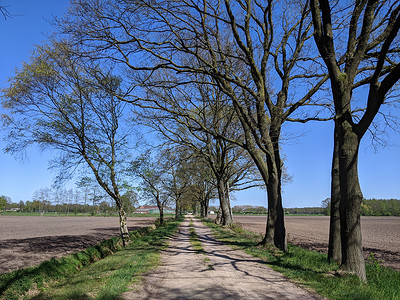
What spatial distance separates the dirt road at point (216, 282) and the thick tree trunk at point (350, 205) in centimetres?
172

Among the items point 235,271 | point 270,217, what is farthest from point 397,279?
point 270,217

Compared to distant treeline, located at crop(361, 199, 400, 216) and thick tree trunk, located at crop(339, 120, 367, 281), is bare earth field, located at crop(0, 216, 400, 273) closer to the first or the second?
thick tree trunk, located at crop(339, 120, 367, 281)

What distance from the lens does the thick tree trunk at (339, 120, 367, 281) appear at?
7.00 m

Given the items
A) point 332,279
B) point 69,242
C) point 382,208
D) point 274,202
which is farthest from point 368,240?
point 382,208

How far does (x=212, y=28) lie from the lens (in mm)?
12484

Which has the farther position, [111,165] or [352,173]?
[111,165]

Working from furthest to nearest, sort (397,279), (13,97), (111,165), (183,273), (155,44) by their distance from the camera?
(111,165), (13,97), (155,44), (183,273), (397,279)

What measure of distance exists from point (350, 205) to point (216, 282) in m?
3.72

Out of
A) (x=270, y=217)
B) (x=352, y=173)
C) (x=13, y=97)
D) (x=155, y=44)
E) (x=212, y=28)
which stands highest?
(x=212, y=28)

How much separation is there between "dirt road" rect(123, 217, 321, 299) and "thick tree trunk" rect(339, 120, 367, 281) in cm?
172

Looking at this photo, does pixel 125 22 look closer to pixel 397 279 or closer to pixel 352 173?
pixel 352 173

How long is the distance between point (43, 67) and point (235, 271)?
1241 centimetres

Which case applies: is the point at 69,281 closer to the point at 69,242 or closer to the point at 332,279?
the point at 332,279

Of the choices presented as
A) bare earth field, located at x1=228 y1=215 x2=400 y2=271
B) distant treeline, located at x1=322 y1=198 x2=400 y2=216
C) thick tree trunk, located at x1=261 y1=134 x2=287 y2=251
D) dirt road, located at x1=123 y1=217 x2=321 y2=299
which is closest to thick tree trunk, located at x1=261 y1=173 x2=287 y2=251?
thick tree trunk, located at x1=261 y1=134 x2=287 y2=251
